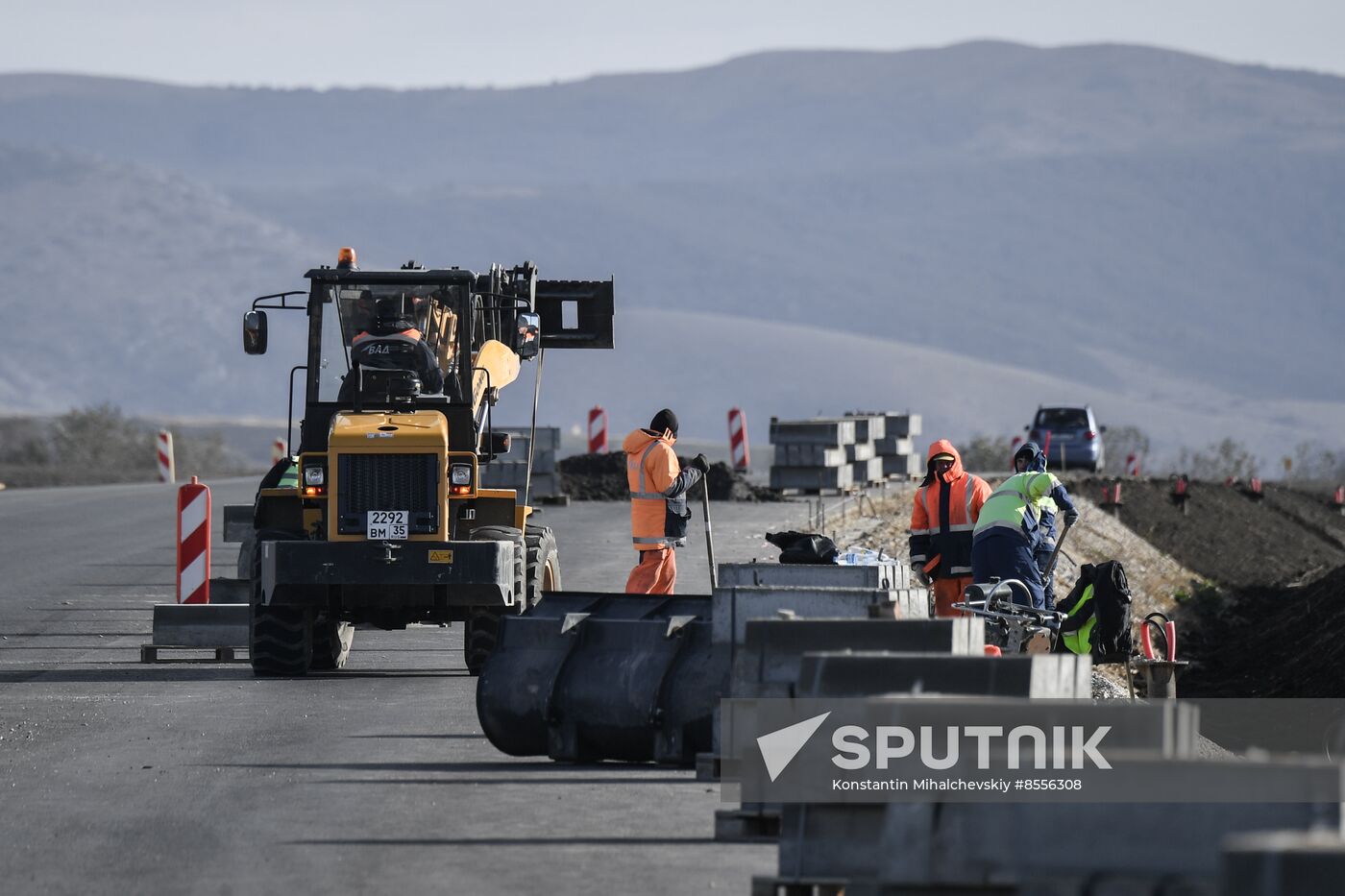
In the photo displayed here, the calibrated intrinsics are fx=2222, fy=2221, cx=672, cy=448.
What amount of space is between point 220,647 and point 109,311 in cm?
15152

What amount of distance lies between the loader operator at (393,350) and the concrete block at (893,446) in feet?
96.2

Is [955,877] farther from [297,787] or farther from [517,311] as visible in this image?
[517,311]

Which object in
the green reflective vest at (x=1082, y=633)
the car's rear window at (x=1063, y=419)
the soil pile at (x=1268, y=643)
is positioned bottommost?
the soil pile at (x=1268, y=643)

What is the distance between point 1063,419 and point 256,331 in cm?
3901

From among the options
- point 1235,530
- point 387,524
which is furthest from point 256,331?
point 1235,530

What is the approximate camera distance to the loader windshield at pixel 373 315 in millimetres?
16562

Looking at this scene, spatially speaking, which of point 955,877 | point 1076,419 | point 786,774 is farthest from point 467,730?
point 1076,419

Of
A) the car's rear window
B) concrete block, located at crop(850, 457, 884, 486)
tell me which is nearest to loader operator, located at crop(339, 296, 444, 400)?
concrete block, located at crop(850, 457, 884, 486)

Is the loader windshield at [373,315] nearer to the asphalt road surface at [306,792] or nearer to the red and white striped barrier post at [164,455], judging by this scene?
the asphalt road surface at [306,792]

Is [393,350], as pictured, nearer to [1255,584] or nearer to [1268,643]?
[1268,643]

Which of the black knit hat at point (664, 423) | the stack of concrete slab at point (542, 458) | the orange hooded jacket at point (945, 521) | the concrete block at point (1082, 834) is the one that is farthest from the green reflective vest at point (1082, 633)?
the stack of concrete slab at point (542, 458)

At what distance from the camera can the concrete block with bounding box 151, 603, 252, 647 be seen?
1705 centimetres

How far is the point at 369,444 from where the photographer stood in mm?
15969

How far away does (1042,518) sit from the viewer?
51.5 ft
